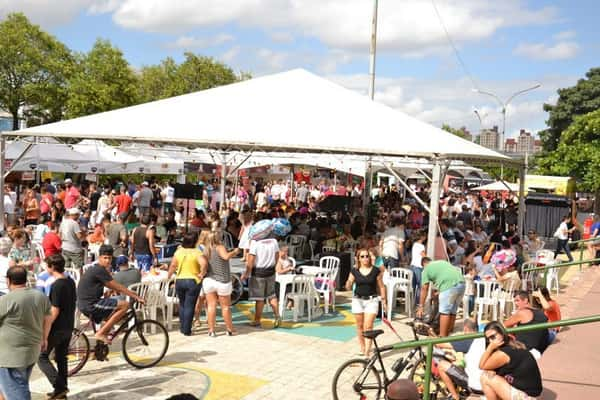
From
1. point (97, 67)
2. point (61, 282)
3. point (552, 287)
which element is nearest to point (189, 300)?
point (61, 282)

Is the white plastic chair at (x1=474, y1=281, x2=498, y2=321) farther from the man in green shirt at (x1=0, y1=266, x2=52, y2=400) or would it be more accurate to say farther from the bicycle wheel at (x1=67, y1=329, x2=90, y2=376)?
the man in green shirt at (x1=0, y1=266, x2=52, y2=400)

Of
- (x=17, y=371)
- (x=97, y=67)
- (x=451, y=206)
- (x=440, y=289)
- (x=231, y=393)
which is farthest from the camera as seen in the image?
(x=97, y=67)

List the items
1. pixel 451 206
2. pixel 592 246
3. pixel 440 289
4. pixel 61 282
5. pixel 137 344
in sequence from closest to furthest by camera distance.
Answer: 1. pixel 61 282
2. pixel 137 344
3. pixel 440 289
4. pixel 592 246
5. pixel 451 206

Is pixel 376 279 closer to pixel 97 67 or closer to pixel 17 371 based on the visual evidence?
pixel 17 371

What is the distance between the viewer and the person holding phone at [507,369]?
5.40m

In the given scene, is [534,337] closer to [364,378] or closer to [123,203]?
[364,378]

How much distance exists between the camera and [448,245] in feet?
43.7

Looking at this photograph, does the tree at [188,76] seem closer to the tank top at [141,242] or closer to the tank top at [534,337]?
the tank top at [141,242]

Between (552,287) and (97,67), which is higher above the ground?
(97,67)

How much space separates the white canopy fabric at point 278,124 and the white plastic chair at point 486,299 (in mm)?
2273

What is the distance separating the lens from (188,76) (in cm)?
5391

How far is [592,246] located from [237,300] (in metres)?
11.7

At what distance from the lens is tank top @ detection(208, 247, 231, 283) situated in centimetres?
875

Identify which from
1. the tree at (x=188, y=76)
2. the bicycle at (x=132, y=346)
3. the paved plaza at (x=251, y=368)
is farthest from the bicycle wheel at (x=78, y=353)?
the tree at (x=188, y=76)
